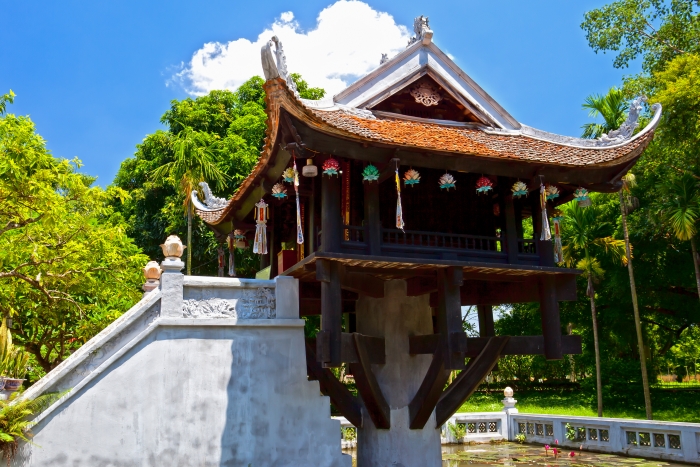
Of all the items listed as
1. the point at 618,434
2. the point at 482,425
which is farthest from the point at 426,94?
the point at 482,425

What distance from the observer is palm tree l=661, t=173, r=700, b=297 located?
1803 cm

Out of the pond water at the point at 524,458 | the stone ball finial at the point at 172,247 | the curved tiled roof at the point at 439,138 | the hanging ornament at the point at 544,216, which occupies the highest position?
the curved tiled roof at the point at 439,138

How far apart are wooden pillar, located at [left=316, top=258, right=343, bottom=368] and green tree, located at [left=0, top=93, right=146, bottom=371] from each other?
5901 millimetres

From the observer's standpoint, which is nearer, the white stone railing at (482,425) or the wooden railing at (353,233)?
the wooden railing at (353,233)

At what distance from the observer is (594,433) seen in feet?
47.8

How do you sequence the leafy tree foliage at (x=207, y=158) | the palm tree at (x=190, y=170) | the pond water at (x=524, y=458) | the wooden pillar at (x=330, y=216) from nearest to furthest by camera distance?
1. the wooden pillar at (x=330, y=216)
2. the pond water at (x=524, y=458)
3. the palm tree at (x=190, y=170)
4. the leafy tree foliage at (x=207, y=158)

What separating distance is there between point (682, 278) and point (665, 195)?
18.7ft

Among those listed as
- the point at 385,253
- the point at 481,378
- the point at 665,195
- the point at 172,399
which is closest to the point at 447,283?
the point at 385,253

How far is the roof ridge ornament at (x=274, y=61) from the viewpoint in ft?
27.1

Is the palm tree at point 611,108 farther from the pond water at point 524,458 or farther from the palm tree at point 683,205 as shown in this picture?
the pond water at point 524,458

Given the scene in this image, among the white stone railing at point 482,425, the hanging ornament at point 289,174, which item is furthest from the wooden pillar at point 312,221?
the white stone railing at point 482,425

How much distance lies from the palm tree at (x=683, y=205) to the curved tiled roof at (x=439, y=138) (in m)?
8.60

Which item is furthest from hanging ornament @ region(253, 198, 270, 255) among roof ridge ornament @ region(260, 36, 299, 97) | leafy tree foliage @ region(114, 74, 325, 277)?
leafy tree foliage @ region(114, 74, 325, 277)

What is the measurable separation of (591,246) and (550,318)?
15.6 metres
